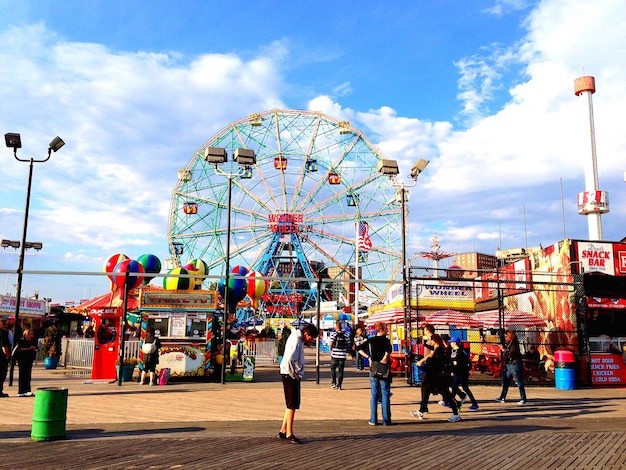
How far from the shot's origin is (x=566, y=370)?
15523mm

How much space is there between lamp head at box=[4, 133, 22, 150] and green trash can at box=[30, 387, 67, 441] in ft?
31.9

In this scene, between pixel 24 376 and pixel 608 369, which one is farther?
pixel 608 369

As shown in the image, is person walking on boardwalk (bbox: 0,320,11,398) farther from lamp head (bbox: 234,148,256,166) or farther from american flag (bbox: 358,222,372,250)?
american flag (bbox: 358,222,372,250)

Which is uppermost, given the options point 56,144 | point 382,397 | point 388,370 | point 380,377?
point 56,144

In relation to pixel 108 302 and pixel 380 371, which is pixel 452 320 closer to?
pixel 380 371

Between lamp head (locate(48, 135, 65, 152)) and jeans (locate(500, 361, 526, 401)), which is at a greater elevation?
lamp head (locate(48, 135, 65, 152))

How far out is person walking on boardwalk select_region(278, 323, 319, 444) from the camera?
7.57m

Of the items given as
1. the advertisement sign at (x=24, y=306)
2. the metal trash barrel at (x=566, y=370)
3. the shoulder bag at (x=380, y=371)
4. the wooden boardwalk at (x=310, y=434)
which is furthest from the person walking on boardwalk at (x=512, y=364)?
the advertisement sign at (x=24, y=306)

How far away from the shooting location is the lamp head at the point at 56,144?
1512 centimetres

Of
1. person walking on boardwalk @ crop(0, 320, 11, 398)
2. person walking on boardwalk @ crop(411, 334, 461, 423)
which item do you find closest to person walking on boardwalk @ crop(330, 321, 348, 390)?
person walking on boardwalk @ crop(411, 334, 461, 423)

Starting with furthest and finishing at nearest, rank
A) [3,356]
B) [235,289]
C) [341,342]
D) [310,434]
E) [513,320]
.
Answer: [235,289] < [513,320] < [341,342] < [3,356] < [310,434]

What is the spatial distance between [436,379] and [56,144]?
466 inches

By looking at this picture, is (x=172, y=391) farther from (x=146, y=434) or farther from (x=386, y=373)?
(x=386, y=373)

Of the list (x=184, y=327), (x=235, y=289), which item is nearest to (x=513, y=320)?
(x=184, y=327)
